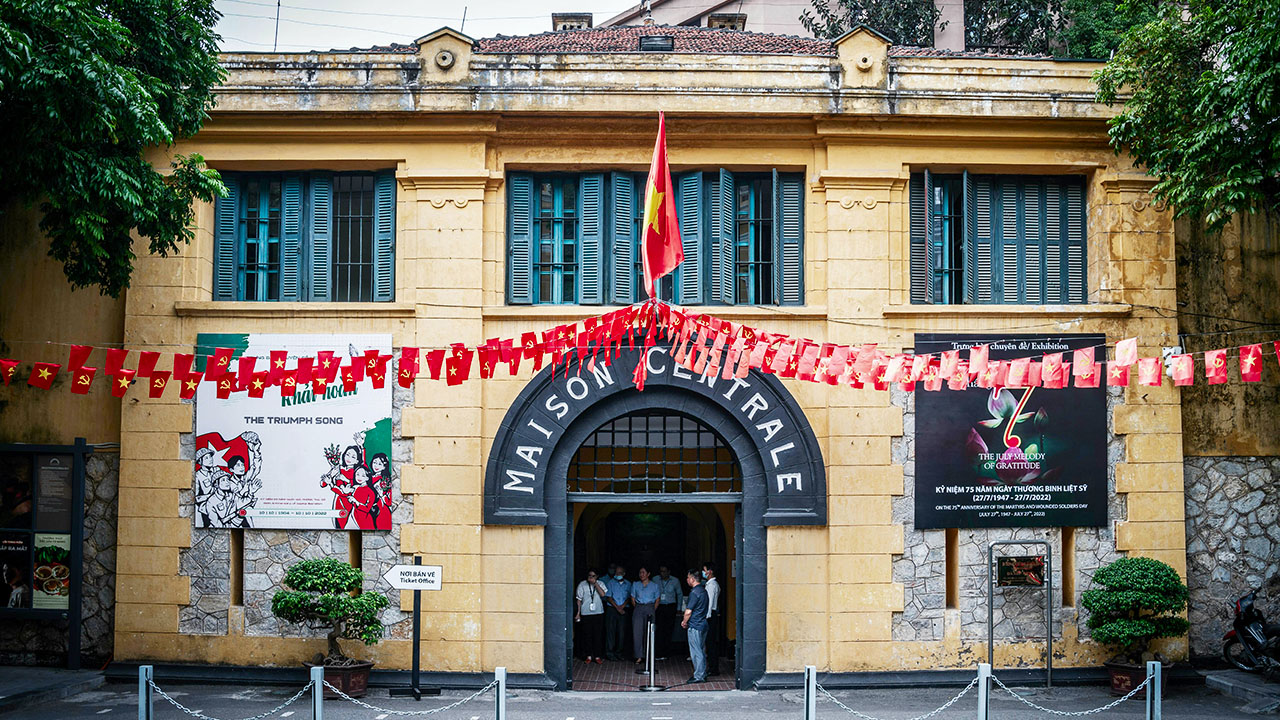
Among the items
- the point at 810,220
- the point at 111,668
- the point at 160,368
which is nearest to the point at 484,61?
the point at 810,220

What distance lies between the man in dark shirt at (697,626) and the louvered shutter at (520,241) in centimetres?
516

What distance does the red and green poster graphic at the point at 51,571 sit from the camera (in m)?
16.9

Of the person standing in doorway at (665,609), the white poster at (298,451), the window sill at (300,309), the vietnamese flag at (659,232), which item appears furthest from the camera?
the person standing in doorway at (665,609)

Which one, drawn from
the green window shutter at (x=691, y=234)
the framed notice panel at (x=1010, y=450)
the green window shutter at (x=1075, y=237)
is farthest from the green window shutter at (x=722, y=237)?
the green window shutter at (x=1075, y=237)

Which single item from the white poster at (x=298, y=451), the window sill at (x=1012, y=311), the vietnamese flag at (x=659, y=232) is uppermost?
the vietnamese flag at (x=659, y=232)

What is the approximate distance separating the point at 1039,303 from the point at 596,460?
7.19 meters

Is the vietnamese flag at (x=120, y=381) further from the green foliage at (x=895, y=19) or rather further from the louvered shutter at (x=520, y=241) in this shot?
the green foliage at (x=895, y=19)

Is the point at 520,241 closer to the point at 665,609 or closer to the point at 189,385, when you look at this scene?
the point at 189,385

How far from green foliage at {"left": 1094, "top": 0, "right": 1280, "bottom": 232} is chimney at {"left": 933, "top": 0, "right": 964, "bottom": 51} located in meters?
13.4

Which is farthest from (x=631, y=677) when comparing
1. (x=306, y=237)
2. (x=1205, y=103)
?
(x=1205, y=103)

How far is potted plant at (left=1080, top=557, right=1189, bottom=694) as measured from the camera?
15.4 meters

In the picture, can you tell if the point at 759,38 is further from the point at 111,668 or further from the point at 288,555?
the point at 111,668

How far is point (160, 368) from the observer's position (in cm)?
1670

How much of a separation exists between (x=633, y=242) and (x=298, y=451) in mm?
5882
